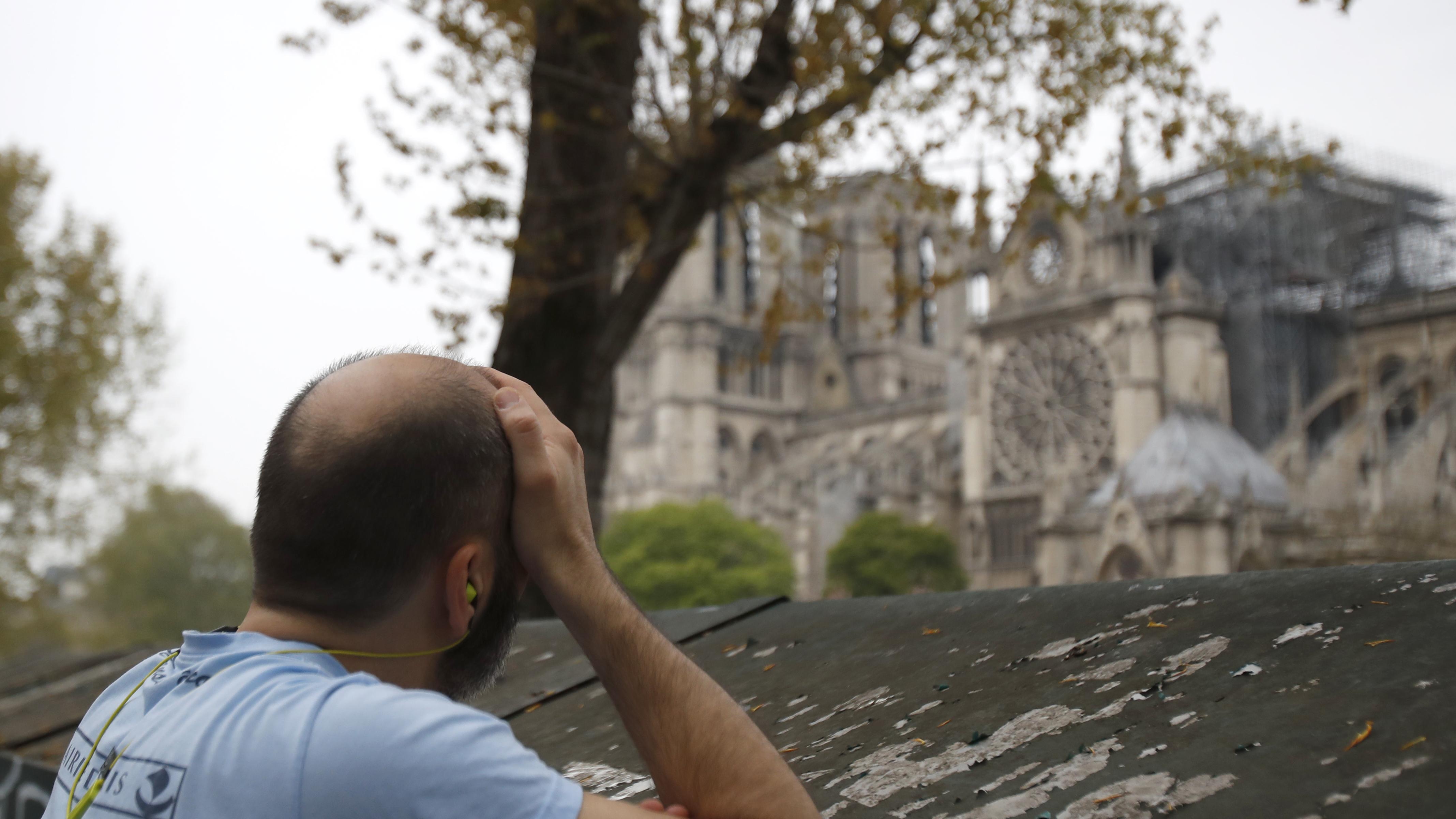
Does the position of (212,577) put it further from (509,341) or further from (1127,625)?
(1127,625)

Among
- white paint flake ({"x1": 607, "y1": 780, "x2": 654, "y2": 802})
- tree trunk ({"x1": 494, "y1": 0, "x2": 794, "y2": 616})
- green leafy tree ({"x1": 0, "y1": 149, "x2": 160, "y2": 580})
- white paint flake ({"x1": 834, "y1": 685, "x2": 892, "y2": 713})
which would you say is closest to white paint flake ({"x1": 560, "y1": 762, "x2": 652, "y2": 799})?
white paint flake ({"x1": 607, "y1": 780, "x2": 654, "y2": 802})

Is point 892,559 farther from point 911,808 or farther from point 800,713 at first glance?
point 911,808

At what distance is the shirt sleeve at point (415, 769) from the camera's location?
133cm

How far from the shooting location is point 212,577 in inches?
1762

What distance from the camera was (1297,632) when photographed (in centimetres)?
203

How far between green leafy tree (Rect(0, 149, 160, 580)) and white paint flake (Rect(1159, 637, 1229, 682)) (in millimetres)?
18038

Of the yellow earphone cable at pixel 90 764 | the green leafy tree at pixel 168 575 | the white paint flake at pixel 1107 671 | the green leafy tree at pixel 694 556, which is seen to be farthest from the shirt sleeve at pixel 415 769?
the green leafy tree at pixel 694 556

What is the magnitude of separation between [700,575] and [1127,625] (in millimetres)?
43895

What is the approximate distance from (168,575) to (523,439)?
45.9 m

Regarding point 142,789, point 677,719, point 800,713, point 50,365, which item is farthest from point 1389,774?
point 50,365

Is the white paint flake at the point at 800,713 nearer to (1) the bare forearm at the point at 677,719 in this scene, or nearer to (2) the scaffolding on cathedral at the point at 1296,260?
(1) the bare forearm at the point at 677,719

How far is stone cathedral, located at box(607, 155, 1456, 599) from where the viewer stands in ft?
92.1

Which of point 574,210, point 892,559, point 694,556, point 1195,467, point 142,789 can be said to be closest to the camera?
point 142,789

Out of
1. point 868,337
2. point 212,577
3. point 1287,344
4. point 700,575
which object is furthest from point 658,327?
point 1287,344
